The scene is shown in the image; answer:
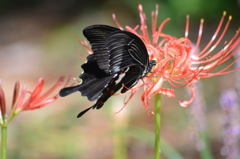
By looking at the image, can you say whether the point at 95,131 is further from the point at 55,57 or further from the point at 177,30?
the point at 55,57

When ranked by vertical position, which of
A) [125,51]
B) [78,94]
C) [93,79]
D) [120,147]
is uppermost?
[125,51]

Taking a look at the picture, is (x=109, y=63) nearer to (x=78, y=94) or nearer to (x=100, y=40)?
(x=100, y=40)

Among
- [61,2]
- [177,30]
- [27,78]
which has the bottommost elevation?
[27,78]

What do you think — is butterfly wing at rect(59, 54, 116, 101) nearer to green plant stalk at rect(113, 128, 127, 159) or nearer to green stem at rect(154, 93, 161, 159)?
green stem at rect(154, 93, 161, 159)

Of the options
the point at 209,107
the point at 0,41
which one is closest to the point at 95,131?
the point at 209,107

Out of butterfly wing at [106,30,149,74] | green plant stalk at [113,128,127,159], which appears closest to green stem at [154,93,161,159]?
butterfly wing at [106,30,149,74]

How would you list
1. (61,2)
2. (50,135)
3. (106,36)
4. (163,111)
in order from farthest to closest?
(61,2) → (163,111) → (50,135) → (106,36)

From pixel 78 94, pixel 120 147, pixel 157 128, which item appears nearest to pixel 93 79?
pixel 157 128
